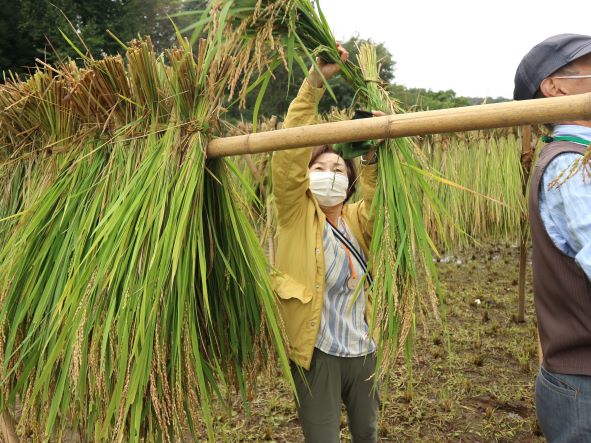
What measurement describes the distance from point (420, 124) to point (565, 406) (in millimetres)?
883

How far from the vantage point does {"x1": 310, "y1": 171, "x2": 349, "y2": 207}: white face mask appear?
6.90 feet

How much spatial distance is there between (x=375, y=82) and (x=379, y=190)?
40cm

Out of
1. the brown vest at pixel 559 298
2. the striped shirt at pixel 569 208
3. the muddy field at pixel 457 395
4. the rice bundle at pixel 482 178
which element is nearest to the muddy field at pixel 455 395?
the muddy field at pixel 457 395

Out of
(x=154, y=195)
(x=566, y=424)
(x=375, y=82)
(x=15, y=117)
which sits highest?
(x=375, y=82)

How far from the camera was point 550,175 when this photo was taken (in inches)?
52.9

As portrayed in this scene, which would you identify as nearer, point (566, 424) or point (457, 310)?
point (566, 424)

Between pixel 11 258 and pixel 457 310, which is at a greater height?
pixel 11 258

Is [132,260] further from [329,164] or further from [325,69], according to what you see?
[329,164]

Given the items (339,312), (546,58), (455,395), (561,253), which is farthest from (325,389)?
(455,395)

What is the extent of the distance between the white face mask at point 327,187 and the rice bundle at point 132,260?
41cm

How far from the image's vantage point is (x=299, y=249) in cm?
203

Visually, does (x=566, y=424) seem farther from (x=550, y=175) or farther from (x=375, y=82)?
(x=375, y=82)

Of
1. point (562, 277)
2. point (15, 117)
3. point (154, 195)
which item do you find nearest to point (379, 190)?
point (562, 277)

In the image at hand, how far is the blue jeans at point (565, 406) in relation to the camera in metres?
1.36
